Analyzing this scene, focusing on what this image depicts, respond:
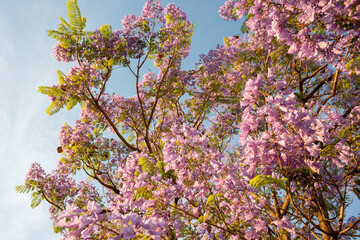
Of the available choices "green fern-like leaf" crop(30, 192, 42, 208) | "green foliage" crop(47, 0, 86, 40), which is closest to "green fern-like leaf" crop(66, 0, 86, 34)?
"green foliage" crop(47, 0, 86, 40)

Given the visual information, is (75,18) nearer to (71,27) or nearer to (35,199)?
(71,27)

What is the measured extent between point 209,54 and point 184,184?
5.56 m

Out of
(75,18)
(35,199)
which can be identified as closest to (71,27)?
(75,18)

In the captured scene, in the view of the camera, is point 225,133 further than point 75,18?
Yes

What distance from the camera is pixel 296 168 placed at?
254 cm

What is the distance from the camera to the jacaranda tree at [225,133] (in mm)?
2271

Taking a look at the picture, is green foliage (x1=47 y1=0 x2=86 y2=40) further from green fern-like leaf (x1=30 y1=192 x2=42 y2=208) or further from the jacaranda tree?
green fern-like leaf (x1=30 y1=192 x2=42 y2=208)

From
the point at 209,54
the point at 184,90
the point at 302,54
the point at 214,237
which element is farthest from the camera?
the point at 209,54

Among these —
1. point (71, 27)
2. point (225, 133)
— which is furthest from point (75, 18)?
point (225, 133)

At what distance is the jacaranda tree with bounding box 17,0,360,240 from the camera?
227 cm

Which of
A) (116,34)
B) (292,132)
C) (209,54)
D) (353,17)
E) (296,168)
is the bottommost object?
(296,168)

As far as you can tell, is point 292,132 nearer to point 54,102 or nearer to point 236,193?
point 236,193

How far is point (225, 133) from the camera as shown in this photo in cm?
821

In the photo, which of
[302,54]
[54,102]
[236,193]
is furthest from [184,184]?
[54,102]
